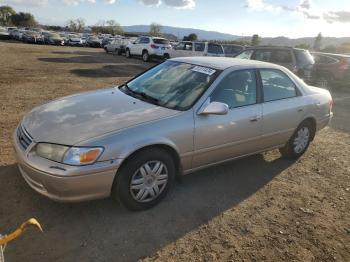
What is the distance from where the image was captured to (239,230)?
3.62 metres

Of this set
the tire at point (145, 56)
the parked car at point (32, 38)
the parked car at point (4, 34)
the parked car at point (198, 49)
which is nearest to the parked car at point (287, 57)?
the parked car at point (198, 49)

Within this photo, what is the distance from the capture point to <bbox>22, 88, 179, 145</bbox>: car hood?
3.40 metres

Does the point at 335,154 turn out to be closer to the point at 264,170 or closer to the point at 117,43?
Result: the point at 264,170

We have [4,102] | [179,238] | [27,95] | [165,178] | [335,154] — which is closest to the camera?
[179,238]

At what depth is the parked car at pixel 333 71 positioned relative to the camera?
541 inches

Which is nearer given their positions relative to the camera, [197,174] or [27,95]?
[197,174]

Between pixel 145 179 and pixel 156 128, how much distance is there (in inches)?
22.1

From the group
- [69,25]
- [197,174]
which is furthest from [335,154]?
[69,25]

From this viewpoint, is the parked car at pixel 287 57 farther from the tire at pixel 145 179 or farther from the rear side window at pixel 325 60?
the tire at pixel 145 179

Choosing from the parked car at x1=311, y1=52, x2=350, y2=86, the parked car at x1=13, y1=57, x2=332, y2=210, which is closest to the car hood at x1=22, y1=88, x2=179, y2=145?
the parked car at x1=13, y1=57, x2=332, y2=210

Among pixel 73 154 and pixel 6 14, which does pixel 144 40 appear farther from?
pixel 6 14

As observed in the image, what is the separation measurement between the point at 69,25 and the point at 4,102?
9274 centimetres

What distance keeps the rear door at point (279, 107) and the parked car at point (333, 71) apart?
9.21 m

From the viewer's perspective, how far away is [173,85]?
4402 mm
